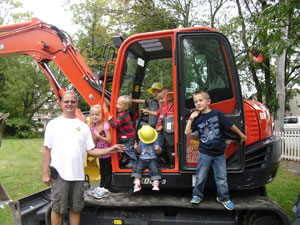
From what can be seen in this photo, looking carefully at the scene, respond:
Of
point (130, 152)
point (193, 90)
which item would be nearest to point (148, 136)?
point (130, 152)

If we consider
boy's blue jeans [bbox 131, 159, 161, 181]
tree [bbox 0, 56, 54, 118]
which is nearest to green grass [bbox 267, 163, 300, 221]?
boy's blue jeans [bbox 131, 159, 161, 181]

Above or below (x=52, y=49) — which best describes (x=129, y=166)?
below

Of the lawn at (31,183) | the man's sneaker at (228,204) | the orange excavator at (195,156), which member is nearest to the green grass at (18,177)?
the lawn at (31,183)

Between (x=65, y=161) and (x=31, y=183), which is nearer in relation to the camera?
(x=65, y=161)

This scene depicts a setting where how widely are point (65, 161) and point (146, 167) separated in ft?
3.25

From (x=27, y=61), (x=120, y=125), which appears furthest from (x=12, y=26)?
(x=27, y=61)

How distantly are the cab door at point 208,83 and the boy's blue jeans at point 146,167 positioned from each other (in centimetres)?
32

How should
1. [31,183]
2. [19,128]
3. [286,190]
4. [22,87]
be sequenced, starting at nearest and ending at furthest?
[286,190], [31,183], [19,128], [22,87]

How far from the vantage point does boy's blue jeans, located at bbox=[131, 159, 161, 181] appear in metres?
3.32

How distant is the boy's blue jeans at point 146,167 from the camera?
332 cm

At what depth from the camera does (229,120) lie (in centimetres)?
319

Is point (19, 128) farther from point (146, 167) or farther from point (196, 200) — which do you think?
point (196, 200)

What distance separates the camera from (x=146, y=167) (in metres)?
3.46

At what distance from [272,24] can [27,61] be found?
92.4 feet
